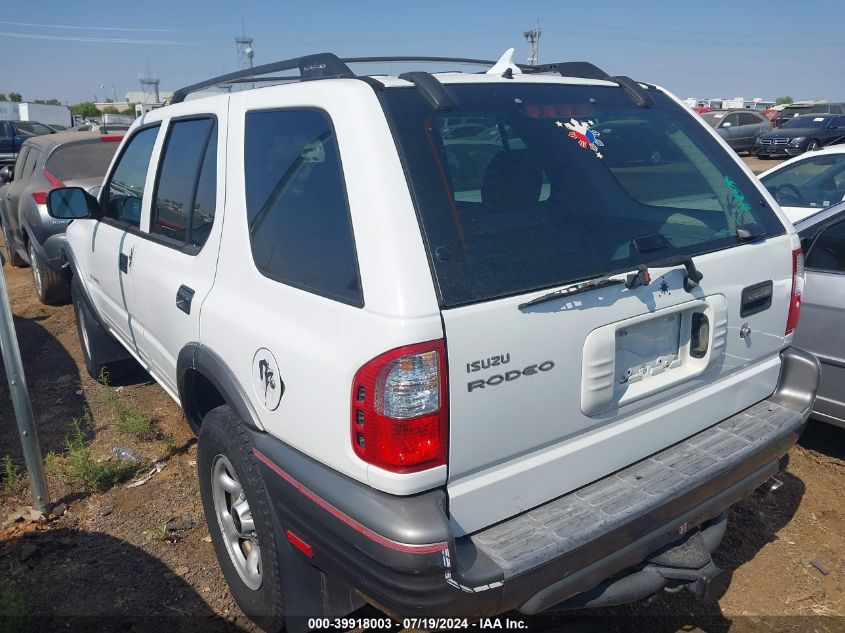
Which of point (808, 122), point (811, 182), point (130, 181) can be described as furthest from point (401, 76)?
point (808, 122)

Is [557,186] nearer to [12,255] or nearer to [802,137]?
[12,255]

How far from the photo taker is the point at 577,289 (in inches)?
81.8

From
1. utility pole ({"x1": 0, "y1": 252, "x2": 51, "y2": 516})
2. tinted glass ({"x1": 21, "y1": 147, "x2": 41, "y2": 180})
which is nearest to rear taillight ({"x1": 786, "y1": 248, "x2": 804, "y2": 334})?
utility pole ({"x1": 0, "y1": 252, "x2": 51, "y2": 516})

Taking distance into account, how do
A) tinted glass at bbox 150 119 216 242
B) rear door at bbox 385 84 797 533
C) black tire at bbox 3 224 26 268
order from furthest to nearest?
1. black tire at bbox 3 224 26 268
2. tinted glass at bbox 150 119 216 242
3. rear door at bbox 385 84 797 533

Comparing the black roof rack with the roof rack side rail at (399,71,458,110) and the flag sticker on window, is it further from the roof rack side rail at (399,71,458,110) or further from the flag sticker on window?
the flag sticker on window

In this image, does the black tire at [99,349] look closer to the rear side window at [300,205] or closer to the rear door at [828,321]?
the rear side window at [300,205]

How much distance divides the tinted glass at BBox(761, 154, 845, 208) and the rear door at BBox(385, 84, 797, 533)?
127 inches

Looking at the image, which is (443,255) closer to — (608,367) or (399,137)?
(399,137)

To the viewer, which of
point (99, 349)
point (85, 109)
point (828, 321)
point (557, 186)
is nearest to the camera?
point (557, 186)

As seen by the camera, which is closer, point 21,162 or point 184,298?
point 184,298

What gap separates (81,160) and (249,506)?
645 centimetres

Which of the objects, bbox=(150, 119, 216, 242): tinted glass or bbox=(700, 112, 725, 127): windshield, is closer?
bbox=(150, 119, 216, 242): tinted glass

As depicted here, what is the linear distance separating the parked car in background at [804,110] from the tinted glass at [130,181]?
30.9 m

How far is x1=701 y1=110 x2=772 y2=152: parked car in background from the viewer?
25016 mm
